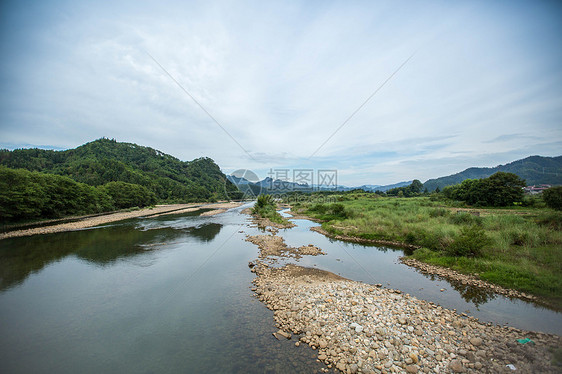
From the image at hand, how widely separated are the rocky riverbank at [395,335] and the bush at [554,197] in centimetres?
2384

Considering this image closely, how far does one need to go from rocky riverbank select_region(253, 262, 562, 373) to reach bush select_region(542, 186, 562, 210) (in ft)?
78.2

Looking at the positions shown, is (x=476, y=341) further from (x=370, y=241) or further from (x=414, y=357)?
(x=370, y=241)

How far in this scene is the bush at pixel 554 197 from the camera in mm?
21491

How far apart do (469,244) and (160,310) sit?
1779 cm

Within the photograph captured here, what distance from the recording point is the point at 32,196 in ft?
96.7

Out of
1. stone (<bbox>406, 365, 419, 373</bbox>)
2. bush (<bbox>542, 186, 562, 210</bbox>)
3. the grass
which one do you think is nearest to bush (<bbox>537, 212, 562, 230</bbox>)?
bush (<bbox>542, 186, 562, 210</bbox>)

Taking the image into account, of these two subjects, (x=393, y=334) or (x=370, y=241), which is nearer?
(x=393, y=334)

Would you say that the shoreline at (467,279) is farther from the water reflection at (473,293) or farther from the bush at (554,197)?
the bush at (554,197)

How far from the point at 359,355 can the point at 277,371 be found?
239cm

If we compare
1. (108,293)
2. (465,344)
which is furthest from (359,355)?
(108,293)

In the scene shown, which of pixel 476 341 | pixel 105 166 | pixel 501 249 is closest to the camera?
pixel 476 341

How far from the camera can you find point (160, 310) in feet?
31.1

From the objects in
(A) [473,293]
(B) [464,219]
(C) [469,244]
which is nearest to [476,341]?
(A) [473,293]

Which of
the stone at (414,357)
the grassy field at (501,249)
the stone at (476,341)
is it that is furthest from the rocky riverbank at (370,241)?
the stone at (414,357)
